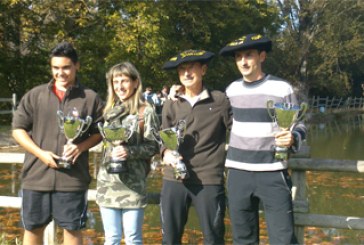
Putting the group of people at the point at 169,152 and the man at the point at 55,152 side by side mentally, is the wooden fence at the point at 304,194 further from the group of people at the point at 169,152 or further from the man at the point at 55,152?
the man at the point at 55,152

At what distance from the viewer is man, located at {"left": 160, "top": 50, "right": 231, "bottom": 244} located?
3.55 meters

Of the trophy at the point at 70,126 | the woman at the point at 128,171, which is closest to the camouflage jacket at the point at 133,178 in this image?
the woman at the point at 128,171

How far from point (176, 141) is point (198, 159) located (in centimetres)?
22

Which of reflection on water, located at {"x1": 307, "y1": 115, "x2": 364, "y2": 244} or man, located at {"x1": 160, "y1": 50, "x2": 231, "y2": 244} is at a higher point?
man, located at {"x1": 160, "y1": 50, "x2": 231, "y2": 244}

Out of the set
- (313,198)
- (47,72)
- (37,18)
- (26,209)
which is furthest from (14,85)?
(26,209)

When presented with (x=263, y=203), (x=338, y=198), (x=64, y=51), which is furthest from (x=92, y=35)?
(x=263, y=203)

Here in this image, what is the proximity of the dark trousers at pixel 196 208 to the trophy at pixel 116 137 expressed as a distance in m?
0.38

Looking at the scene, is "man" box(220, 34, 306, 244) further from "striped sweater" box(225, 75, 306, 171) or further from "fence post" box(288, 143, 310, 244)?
"fence post" box(288, 143, 310, 244)

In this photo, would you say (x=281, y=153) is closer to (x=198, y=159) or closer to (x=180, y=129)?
(x=198, y=159)

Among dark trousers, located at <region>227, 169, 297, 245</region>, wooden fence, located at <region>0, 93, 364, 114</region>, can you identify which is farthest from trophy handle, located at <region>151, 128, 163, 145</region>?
wooden fence, located at <region>0, 93, 364, 114</region>

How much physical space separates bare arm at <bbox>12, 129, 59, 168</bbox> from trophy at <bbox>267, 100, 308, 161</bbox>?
1.47 metres

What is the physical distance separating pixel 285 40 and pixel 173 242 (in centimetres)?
3131

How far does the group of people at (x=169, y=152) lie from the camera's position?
3463mm

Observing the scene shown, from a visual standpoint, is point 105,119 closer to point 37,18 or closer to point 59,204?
point 59,204
